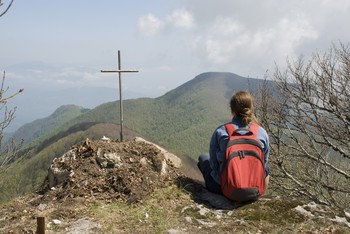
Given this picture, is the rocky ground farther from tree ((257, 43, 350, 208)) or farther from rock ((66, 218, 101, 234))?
tree ((257, 43, 350, 208))

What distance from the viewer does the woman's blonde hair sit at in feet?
21.2

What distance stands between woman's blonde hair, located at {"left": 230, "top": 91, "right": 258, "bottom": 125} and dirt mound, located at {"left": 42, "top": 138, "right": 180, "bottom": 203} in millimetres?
2348

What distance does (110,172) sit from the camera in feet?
26.2

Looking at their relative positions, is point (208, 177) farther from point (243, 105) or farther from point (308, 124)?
point (308, 124)

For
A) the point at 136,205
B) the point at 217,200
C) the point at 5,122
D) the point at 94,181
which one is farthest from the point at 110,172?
the point at 5,122

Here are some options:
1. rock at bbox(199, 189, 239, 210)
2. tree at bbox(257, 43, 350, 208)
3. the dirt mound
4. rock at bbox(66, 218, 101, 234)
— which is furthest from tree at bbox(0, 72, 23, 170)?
tree at bbox(257, 43, 350, 208)

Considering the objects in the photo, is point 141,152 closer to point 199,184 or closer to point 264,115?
point 199,184

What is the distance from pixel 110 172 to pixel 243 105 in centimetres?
345

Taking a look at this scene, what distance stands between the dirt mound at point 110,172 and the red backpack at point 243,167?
69.3 inches

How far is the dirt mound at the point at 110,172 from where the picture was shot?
7461 mm

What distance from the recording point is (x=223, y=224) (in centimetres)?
609

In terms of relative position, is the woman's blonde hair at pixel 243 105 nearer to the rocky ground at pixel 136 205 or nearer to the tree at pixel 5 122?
the rocky ground at pixel 136 205

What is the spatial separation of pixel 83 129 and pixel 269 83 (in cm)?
15375

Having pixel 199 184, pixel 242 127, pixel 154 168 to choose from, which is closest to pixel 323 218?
pixel 242 127
